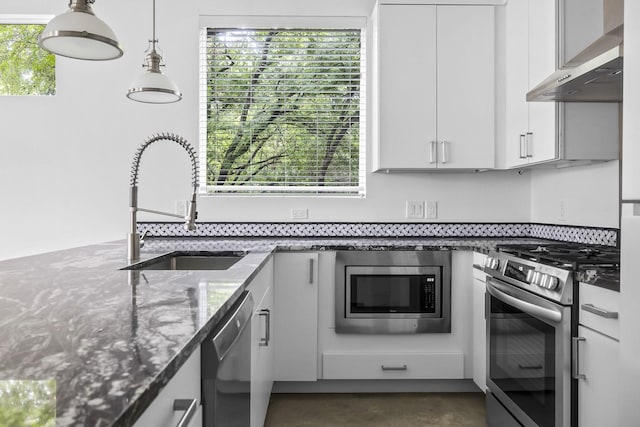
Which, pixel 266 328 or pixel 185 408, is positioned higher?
pixel 185 408

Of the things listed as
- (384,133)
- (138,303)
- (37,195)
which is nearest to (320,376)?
(384,133)

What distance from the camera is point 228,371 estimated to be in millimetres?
1128

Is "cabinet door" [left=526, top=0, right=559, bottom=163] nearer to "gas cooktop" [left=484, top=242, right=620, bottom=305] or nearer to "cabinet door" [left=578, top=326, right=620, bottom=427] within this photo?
"gas cooktop" [left=484, top=242, right=620, bottom=305]

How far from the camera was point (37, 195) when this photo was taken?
3262 millimetres

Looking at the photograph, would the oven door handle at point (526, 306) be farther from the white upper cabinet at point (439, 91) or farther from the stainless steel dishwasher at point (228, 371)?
the stainless steel dishwasher at point (228, 371)

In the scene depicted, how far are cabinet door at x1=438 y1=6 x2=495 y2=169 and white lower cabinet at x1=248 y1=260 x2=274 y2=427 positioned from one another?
150cm

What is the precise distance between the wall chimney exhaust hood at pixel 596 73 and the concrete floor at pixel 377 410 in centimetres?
172

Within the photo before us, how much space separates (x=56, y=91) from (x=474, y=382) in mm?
3487

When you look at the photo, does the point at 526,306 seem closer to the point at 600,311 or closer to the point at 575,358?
the point at 575,358

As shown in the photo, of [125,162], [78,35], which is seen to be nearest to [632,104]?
[78,35]

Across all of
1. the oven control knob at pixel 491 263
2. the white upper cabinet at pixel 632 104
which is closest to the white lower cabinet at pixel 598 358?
the white upper cabinet at pixel 632 104

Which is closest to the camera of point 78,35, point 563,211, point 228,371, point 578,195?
point 228,371

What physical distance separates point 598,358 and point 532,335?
0.35 m

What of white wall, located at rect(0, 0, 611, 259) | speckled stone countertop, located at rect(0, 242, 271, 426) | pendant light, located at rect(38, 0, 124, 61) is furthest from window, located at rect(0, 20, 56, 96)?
speckled stone countertop, located at rect(0, 242, 271, 426)
